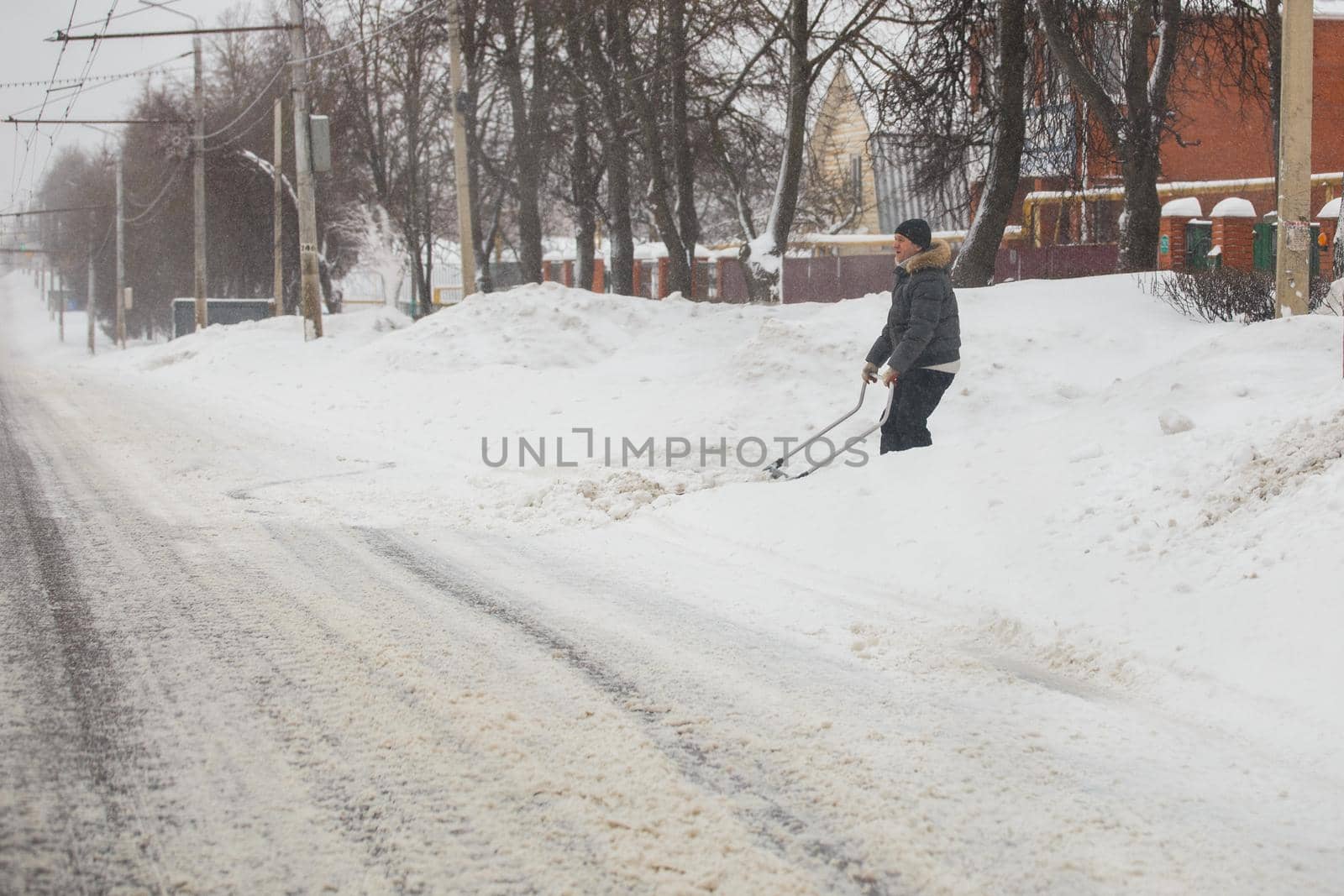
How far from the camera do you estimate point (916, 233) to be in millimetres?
7094

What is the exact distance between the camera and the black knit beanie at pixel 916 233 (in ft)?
23.1

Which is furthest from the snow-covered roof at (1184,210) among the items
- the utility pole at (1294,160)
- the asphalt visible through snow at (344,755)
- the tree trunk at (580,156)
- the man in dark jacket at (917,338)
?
the asphalt visible through snow at (344,755)

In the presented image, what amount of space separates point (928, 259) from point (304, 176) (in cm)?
1594

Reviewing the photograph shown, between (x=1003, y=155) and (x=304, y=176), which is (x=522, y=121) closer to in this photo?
(x=304, y=176)

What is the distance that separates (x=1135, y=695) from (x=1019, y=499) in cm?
190

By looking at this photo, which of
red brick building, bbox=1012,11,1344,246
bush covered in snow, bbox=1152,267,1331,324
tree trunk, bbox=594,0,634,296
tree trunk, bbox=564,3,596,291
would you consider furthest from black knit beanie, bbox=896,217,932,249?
red brick building, bbox=1012,11,1344,246

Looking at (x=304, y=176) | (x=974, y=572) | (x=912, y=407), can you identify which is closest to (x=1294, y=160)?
(x=912, y=407)

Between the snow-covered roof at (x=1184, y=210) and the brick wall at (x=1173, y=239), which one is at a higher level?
the snow-covered roof at (x=1184, y=210)

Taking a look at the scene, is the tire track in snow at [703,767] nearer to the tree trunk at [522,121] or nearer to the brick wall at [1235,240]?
the brick wall at [1235,240]

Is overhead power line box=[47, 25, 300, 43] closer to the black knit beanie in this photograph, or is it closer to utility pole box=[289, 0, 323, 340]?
utility pole box=[289, 0, 323, 340]

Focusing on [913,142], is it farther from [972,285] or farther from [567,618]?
[567,618]

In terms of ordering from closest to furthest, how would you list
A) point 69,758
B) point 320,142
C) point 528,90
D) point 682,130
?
point 69,758, point 320,142, point 682,130, point 528,90

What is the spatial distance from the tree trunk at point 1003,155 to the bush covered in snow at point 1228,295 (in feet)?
12.3

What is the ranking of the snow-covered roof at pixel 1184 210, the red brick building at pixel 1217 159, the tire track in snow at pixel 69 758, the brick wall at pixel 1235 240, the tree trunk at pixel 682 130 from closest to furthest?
the tire track in snow at pixel 69 758 → the brick wall at pixel 1235 240 → the snow-covered roof at pixel 1184 210 → the tree trunk at pixel 682 130 → the red brick building at pixel 1217 159
